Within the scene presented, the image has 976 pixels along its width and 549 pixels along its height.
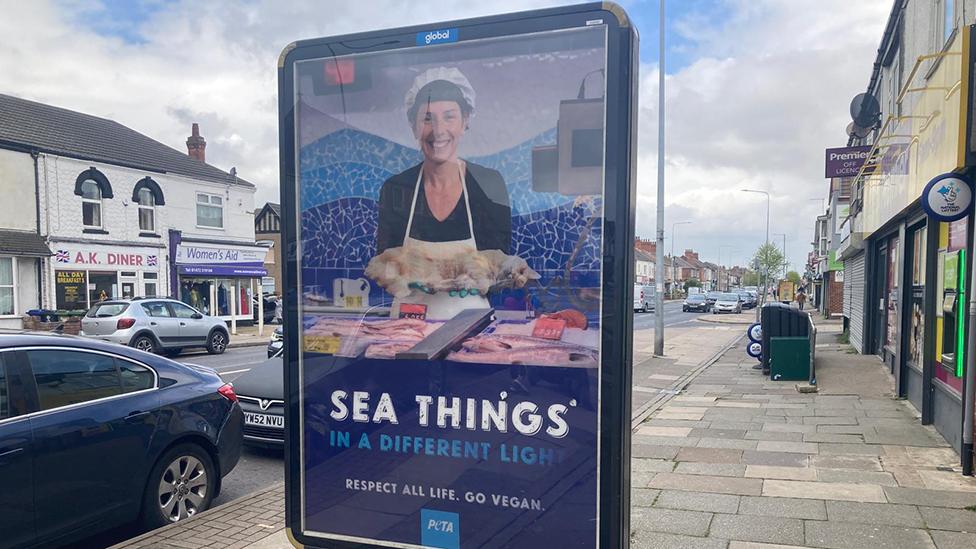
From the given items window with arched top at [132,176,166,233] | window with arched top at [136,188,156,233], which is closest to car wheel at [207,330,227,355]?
window with arched top at [132,176,166,233]

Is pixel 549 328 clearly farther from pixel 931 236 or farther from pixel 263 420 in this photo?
pixel 931 236

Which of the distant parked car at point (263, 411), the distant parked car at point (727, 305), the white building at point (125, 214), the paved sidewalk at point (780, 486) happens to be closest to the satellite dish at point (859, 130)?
the paved sidewalk at point (780, 486)

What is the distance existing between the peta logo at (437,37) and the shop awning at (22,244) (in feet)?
70.3

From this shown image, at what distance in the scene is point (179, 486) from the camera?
4.87 metres

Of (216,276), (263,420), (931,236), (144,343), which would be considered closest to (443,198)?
(263,420)

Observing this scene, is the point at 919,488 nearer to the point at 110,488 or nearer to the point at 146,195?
the point at 110,488

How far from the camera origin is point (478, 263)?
8.80 ft

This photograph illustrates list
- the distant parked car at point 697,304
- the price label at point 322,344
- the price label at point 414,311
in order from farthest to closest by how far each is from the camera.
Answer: the distant parked car at point 697,304
the price label at point 322,344
the price label at point 414,311

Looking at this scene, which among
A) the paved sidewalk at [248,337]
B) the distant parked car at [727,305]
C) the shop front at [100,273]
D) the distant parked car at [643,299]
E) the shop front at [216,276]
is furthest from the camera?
the distant parked car at [643,299]

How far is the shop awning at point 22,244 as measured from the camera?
19562 millimetres

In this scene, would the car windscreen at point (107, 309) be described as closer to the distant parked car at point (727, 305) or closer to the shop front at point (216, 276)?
the shop front at point (216, 276)

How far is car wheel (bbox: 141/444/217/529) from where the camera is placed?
4625 mm

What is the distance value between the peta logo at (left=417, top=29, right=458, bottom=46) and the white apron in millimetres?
491

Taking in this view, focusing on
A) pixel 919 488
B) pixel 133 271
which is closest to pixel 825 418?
pixel 919 488
